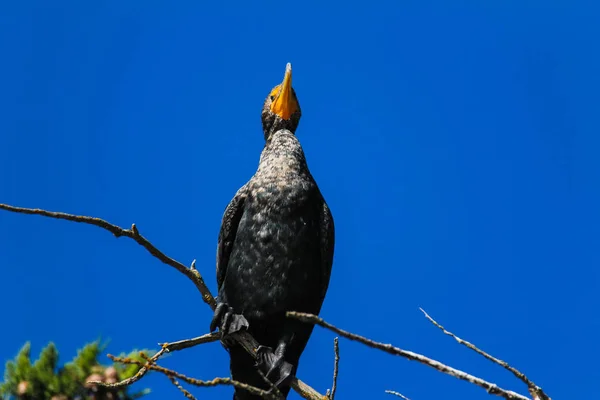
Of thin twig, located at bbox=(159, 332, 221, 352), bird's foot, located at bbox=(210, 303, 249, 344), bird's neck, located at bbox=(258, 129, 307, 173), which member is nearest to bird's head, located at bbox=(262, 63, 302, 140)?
bird's neck, located at bbox=(258, 129, 307, 173)

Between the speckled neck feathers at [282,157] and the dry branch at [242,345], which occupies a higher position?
the speckled neck feathers at [282,157]

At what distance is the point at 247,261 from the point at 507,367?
1973mm

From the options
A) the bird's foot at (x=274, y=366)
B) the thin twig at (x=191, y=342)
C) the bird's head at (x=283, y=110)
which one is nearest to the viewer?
the thin twig at (x=191, y=342)

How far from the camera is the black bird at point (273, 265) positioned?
140 inches

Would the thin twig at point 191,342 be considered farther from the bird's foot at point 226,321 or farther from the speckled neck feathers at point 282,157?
the speckled neck feathers at point 282,157

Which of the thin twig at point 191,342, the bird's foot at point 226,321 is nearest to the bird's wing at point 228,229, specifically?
the bird's foot at point 226,321

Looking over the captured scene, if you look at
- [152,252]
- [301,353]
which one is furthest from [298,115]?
[152,252]

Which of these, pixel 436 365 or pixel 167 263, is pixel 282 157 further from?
pixel 436 365

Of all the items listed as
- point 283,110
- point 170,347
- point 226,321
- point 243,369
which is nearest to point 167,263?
point 170,347

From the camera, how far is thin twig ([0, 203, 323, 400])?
2472 mm

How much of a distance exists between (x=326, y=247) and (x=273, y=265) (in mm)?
333

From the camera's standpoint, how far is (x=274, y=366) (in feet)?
11.2

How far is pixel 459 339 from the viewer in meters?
1.94

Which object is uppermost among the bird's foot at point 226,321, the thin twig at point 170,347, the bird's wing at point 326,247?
the bird's wing at point 326,247
